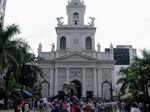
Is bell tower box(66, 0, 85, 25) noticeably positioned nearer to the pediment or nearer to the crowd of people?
the pediment

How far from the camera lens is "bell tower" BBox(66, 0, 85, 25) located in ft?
242

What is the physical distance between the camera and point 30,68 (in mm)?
45781

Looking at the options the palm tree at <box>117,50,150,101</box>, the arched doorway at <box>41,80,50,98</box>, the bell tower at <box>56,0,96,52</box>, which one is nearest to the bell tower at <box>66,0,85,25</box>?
the bell tower at <box>56,0,96,52</box>

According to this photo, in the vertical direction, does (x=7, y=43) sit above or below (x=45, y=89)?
above

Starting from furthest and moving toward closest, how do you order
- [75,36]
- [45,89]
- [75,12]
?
[75,12]
[75,36]
[45,89]

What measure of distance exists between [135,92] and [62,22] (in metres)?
38.0

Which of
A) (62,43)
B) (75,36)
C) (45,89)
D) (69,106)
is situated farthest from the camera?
(62,43)

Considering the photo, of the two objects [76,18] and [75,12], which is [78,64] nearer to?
[76,18]

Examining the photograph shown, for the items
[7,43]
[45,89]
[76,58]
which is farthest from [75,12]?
[7,43]

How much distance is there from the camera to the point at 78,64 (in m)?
69.6

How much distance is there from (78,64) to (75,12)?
13.4 meters

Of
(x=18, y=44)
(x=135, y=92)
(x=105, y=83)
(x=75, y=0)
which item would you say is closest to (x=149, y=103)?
(x=135, y=92)

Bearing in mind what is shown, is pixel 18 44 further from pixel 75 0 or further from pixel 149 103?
pixel 75 0

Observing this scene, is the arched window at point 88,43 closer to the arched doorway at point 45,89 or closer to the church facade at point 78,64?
the church facade at point 78,64
